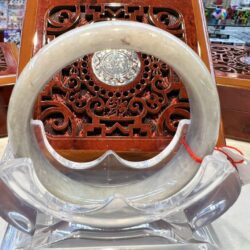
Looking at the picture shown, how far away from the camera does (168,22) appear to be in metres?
0.99

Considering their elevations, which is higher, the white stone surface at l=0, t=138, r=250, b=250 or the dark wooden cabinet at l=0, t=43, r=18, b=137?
the dark wooden cabinet at l=0, t=43, r=18, b=137

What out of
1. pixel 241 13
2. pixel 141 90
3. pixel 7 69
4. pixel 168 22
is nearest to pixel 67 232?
pixel 141 90

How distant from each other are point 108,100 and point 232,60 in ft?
2.05

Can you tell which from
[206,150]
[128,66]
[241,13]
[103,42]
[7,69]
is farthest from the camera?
[241,13]

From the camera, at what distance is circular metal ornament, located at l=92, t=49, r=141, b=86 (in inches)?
36.4

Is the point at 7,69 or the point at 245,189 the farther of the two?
the point at 7,69

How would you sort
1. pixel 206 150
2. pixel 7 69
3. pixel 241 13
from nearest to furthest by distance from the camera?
pixel 206 150, pixel 7 69, pixel 241 13

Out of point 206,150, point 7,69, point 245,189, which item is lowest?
point 245,189

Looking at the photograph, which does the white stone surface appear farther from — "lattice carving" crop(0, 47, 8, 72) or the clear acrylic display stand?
"lattice carving" crop(0, 47, 8, 72)

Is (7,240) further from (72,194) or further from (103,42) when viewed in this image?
(103,42)

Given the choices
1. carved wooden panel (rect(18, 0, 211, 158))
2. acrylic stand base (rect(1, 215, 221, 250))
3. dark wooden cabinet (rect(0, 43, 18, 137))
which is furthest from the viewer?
dark wooden cabinet (rect(0, 43, 18, 137))

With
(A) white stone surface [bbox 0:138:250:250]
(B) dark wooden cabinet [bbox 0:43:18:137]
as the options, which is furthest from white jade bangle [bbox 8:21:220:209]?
(B) dark wooden cabinet [bbox 0:43:18:137]

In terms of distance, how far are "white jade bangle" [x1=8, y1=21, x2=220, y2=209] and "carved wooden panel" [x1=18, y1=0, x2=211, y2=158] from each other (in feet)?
0.65

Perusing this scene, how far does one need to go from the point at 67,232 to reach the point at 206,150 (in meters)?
0.27
